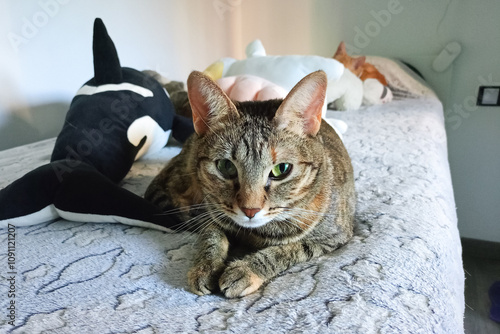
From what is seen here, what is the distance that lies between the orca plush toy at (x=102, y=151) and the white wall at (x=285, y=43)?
2.05 feet

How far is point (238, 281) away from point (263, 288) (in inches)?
2.2

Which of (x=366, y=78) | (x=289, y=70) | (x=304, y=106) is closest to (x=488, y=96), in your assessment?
(x=366, y=78)

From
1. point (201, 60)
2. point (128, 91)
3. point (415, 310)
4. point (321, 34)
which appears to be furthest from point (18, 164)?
point (321, 34)

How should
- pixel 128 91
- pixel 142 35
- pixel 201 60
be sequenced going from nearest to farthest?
pixel 128 91
pixel 142 35
pixel 201 60

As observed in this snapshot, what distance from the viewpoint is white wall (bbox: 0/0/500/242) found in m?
1.63

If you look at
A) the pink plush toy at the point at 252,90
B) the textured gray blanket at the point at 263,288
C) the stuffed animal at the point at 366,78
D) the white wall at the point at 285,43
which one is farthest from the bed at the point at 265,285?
the stuffed animal at the point at 366,78

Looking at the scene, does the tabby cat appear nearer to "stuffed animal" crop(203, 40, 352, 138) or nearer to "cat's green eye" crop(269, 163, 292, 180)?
"cat's green eye" crop(269, 163, 292, 180)

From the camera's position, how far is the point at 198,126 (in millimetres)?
780

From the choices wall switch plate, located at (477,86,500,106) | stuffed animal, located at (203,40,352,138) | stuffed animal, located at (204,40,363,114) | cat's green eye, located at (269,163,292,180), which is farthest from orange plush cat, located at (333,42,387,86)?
cat's green eye, located at (269,163,292,180)

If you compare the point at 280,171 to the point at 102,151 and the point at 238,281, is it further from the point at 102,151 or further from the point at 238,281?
the point at 102,151

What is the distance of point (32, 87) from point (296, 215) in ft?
4.90

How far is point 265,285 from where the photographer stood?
63cm

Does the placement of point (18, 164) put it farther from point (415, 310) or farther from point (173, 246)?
point (415, 310)

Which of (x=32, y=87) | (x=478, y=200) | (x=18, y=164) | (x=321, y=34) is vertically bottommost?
(x=478, y=200)
